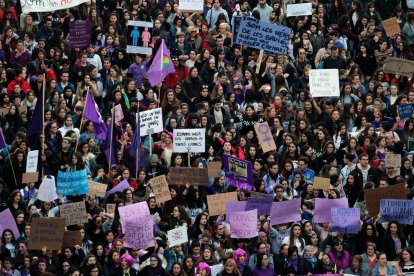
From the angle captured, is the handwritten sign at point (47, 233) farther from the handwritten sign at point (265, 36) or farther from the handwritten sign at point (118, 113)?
the handwritten sign at point (265, 36)

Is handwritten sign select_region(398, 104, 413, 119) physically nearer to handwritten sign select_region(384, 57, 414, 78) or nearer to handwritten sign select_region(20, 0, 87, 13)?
handwritten sign select_region(384, 57, 414, 78)

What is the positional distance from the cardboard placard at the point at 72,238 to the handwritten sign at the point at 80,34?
627 cm

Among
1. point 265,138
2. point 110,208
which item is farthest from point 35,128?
point 265,138

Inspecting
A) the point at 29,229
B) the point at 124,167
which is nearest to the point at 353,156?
the point at 124,167

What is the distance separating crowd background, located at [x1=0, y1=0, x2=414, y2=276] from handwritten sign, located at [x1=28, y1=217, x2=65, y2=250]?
163 millimetres

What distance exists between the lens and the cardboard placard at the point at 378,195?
2808 cm

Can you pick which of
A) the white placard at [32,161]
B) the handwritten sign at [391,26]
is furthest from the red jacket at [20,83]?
the handwritten sign at [391,26]

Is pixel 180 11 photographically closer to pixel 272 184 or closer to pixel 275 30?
pixel 275 30

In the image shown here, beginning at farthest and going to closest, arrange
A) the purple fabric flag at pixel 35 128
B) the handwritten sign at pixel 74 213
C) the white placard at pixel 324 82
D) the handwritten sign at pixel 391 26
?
the handwritten sign at pixel 391 26 → the white placard at pixel 324 82 → the purple fabric flag at pixel 35 128 → the handwritten sign at pixel 74 213

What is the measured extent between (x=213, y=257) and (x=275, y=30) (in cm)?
720

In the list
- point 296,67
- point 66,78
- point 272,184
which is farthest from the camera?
point 296,67

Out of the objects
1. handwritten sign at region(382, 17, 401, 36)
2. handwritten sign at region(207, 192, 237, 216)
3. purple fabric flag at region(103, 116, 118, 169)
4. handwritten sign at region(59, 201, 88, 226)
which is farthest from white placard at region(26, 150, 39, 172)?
handwritten sign at region(382, 17, 401, 36)

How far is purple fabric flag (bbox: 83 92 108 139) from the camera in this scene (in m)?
29.8

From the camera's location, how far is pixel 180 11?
34.8 metres
